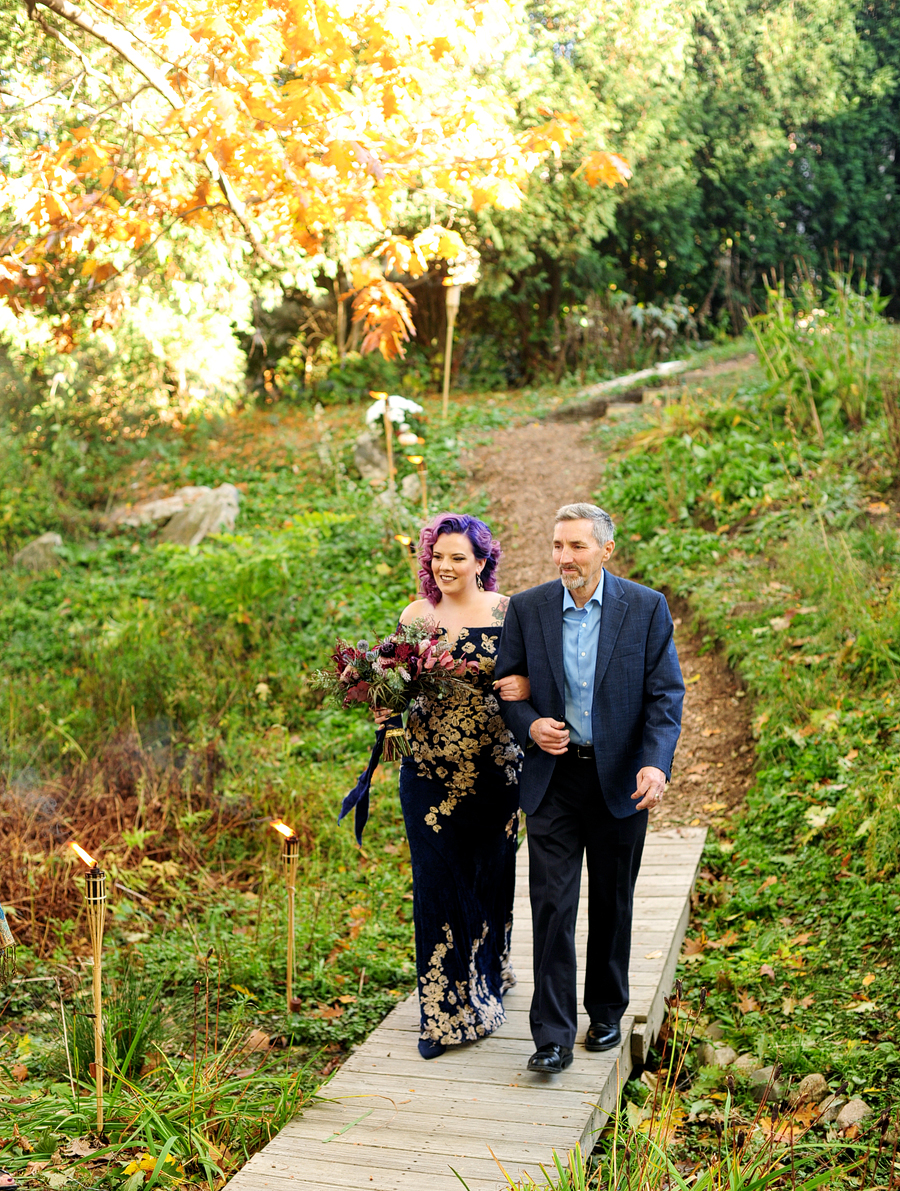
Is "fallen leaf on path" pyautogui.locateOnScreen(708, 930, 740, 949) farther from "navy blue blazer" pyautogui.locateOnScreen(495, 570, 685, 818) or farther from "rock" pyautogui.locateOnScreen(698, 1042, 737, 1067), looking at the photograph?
"navy blue blazer" pyautogui.locateOnScreen(495, 570, 685, 818)

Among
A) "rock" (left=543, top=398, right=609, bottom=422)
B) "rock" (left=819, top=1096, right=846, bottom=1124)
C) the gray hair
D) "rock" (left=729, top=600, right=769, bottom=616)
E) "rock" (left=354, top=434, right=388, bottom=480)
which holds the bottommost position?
"rock" (left=819, top=1096, right=846, bottom=1124)

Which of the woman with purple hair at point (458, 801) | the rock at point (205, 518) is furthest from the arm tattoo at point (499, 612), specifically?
the rock at point (205, 518)

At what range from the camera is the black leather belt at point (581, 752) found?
138 inches

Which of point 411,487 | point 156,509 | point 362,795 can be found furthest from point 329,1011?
point 156,509

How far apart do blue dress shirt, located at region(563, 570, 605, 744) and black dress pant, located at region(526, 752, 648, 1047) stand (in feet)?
0.39

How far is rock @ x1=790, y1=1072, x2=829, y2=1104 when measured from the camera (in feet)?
11.9

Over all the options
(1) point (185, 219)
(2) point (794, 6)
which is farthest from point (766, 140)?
(1) point (185, 219)

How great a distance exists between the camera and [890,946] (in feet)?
14.3

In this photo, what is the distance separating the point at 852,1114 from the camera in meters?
3.46

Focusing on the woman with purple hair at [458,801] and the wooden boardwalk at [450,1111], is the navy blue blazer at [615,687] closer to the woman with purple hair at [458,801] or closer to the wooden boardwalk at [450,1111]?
the woman with purple hair at [458,801]

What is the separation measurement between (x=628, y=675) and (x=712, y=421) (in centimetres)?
719

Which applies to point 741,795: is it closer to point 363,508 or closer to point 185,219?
point 185,219

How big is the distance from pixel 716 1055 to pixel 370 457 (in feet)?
29.4

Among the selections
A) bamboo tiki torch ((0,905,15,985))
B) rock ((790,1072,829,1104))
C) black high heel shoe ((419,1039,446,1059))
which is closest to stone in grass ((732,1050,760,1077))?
rock ((790,1072,829,1104))
